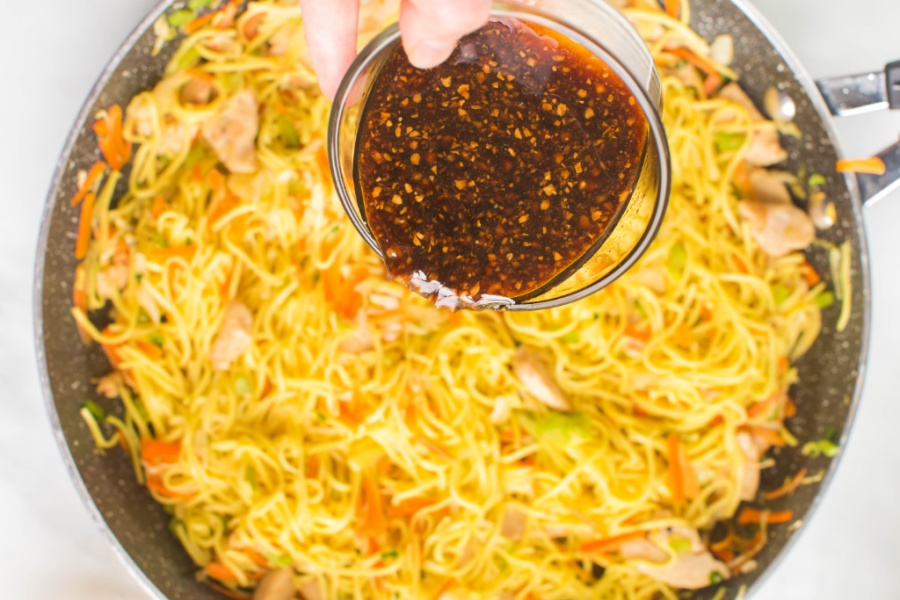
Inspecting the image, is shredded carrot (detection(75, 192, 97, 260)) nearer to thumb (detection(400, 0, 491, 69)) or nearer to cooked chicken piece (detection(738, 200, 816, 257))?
thumb (detection(400, 0, 491, 69))

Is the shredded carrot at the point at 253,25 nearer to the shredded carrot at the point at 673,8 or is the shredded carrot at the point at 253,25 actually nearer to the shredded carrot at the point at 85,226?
the shredded carrot at the point at 85,226

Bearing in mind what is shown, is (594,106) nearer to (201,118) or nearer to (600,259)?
(600,259)

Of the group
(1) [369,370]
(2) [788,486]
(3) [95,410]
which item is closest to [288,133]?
(1) [369,370]

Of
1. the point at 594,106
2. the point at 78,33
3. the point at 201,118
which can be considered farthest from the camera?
the point at 78,33

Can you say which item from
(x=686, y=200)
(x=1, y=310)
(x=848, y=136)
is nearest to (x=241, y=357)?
(x=1, y=310)

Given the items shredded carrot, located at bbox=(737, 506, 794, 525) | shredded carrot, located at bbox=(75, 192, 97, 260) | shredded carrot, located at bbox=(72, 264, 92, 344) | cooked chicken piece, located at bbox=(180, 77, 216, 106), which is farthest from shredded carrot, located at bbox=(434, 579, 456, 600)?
cooked chicken piece, located at bbox=(180, 77, 216, 106)

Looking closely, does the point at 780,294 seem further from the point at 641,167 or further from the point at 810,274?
the point at 641,167

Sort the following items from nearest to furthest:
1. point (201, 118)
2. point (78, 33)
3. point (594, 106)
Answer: point (594, 106)
point (201, 118)
point (78, 33)
